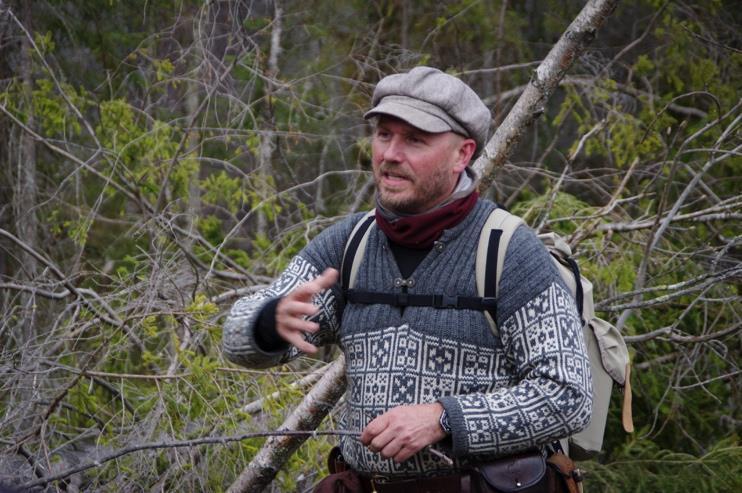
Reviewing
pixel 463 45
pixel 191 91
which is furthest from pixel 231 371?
pixel 463 45

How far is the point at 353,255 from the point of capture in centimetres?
298

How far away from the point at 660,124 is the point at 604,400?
5.11 meters

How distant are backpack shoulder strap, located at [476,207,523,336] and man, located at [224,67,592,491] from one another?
0.07 feet

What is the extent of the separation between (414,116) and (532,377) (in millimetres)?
830

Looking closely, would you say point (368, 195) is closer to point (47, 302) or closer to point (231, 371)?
point (47, 302)

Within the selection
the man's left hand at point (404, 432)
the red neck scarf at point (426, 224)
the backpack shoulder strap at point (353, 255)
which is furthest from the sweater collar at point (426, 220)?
the man's left hand at point (404, 432)

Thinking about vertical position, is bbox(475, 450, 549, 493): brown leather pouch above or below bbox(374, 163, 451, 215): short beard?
below

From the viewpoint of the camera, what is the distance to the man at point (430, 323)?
262 centimetres

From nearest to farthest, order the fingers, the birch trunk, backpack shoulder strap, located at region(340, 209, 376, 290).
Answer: the fingers → backpack shoulder strap, located at region(340, 209, 376, 290) → the birch trunk

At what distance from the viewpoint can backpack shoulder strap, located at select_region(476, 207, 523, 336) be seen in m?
2.74

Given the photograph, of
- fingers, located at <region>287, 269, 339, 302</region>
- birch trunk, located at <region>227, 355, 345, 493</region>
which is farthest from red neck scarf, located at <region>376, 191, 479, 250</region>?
birch trunk, located at <region>227, 355, 345, 493</region>

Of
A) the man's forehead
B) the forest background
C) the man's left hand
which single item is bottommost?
the forest background

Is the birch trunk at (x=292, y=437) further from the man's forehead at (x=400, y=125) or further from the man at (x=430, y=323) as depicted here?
the man's forehead at (x=400, y=125)

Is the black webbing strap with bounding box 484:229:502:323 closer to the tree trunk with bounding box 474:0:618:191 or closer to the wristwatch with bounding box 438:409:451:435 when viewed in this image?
the wristwatch with bounding box 438:409:451:435
